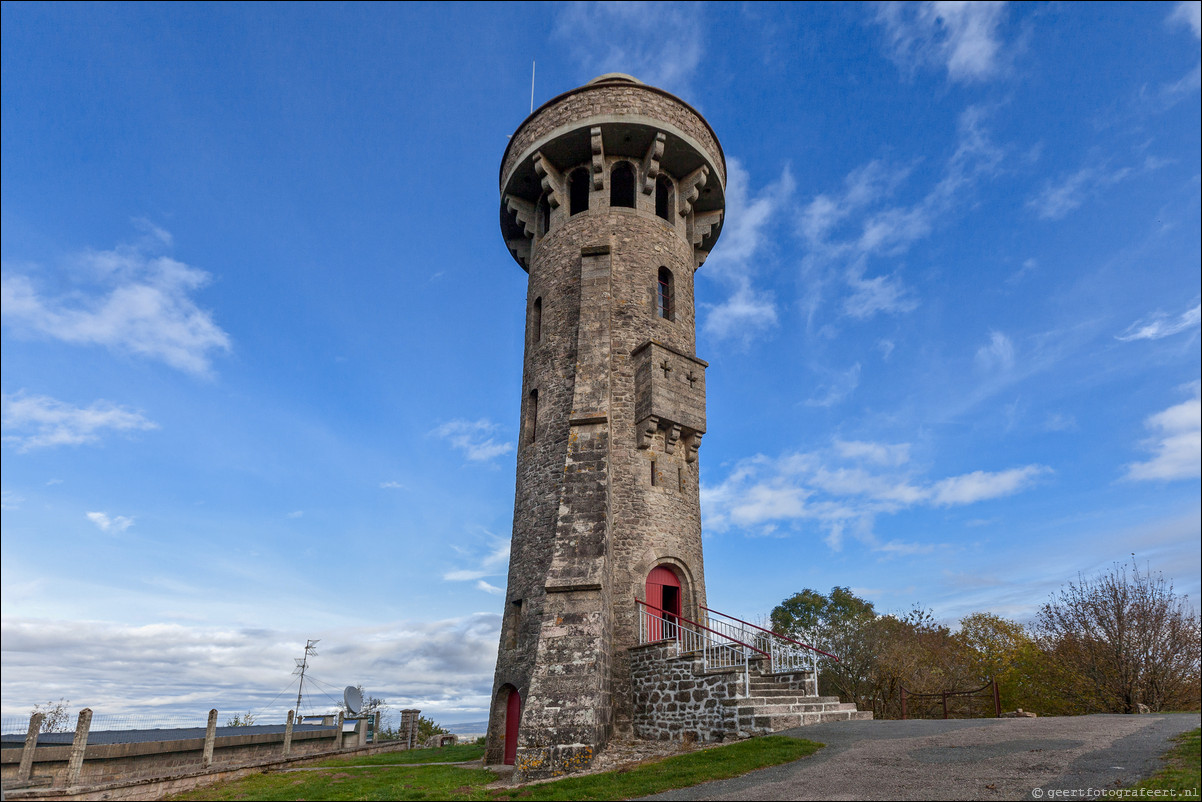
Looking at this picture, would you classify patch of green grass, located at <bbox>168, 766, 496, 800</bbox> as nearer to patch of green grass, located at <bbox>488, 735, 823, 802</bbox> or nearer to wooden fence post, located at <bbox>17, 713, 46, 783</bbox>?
patch of green grass, located at <bbox>488, 735, 823, 802</bbox>

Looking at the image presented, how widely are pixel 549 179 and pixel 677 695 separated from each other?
14365mm

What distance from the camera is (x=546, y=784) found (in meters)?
10.4

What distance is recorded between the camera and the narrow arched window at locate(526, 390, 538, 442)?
60.6 feet

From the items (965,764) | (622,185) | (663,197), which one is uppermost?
(622,185)

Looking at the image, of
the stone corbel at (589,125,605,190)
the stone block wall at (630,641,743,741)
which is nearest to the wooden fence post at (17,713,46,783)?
the stone block wall at (630,641,743,741)

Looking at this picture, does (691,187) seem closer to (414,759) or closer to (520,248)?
(520,248)

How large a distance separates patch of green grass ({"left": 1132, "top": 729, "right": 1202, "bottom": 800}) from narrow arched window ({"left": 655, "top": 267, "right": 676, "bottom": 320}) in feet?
45.0

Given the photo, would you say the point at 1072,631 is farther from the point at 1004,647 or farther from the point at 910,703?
the point at 1004,647

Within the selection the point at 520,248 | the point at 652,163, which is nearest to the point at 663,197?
the point at 652,163

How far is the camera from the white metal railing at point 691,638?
45.8 feet

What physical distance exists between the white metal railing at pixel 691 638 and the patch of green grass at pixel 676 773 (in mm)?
2407

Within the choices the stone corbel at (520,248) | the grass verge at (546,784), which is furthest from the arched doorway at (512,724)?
the stone corbel at (520,248)

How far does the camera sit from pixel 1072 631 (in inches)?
866

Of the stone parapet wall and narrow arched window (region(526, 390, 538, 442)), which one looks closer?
narrow arched window (region(526, 390, 538, 442))
